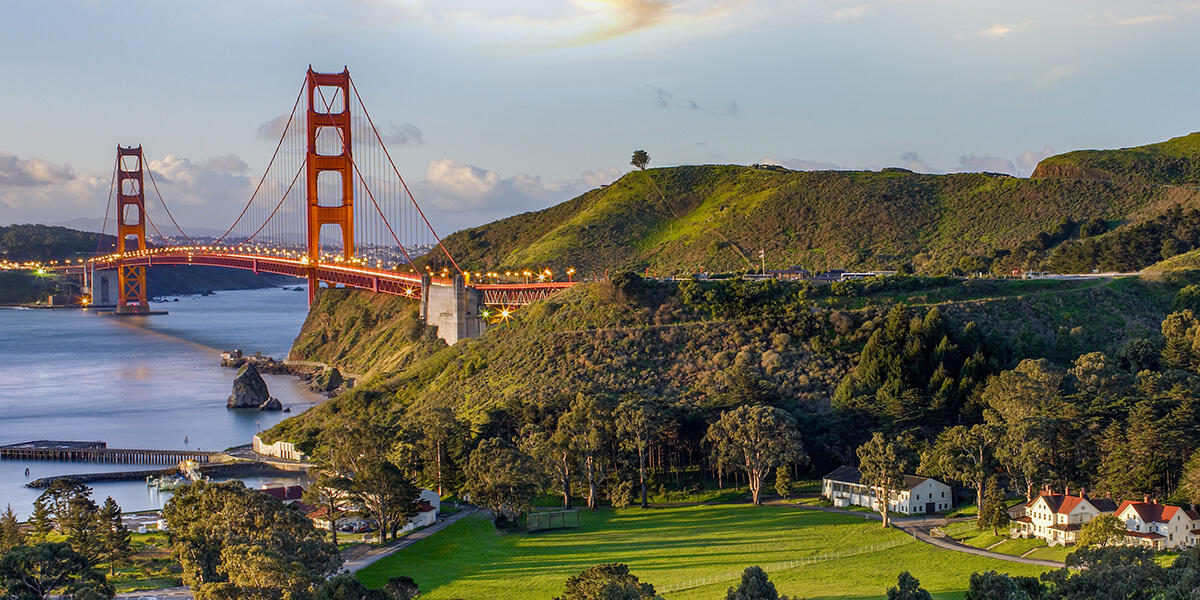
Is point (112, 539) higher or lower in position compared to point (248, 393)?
lower

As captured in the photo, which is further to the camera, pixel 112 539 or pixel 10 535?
pixel 112 539

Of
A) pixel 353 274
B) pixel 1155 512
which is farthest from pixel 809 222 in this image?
pixel 1155 512

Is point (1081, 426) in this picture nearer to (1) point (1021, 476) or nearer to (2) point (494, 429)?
(1) point (1021, 476)

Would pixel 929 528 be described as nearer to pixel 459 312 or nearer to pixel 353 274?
pixel 459 312

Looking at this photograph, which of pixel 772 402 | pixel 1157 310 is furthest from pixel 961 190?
pixel 772 402

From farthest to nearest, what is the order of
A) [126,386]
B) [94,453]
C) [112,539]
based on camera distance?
[126,386] → [94,453] → [112,539]

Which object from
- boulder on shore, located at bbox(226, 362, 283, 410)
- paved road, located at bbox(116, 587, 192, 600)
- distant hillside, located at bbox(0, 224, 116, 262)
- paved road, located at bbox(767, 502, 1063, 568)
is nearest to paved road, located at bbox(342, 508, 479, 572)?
paved road, located at bbox(116, 587, 192, 600)

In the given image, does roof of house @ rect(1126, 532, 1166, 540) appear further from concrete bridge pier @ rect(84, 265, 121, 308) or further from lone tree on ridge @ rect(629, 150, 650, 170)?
concrete bridge pier @ rect(84, 265, 121, 308)
